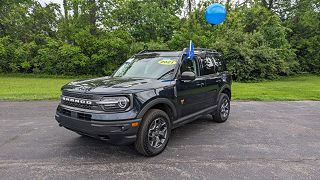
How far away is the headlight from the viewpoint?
3.85 metres

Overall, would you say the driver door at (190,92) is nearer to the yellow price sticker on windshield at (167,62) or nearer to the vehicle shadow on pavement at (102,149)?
the yellow price sticker on windshield at (167,62)

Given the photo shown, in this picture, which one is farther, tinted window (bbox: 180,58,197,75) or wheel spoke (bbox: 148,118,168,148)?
tinted window (bbox: 180,58,197,75)

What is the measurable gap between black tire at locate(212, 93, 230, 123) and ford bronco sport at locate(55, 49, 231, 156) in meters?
0.49

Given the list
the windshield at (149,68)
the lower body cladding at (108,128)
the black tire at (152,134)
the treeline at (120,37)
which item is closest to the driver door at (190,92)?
the windshield at (149,68)

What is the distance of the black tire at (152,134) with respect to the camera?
13.4 feet

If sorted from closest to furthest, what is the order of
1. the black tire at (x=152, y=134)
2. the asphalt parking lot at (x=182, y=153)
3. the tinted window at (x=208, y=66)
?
the asphalt parking lot at (x=182, y=153), the black tire at (x=152, y=134), the tinted window at (x=208, y=66)

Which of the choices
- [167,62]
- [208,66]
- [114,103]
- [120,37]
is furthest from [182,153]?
[120,37]

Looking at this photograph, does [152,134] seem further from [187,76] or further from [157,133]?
[187,76]

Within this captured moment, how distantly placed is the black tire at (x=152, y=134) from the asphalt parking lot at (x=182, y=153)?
157mm

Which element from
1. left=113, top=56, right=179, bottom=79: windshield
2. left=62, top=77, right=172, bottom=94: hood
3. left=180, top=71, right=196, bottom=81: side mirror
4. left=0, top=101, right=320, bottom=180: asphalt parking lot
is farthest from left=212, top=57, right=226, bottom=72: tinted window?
left=62, top=77, right=172, bottom=94: hood

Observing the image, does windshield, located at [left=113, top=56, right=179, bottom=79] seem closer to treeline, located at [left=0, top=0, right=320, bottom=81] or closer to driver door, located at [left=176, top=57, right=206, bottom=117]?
driver door, located at [left=176, top=57, right=206, bottom=117]

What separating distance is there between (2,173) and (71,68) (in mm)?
15295

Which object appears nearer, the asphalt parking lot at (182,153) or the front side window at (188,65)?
the asphalt parking lot at (182,153)

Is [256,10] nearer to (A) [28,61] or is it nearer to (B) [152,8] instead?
(B) [152,8]
